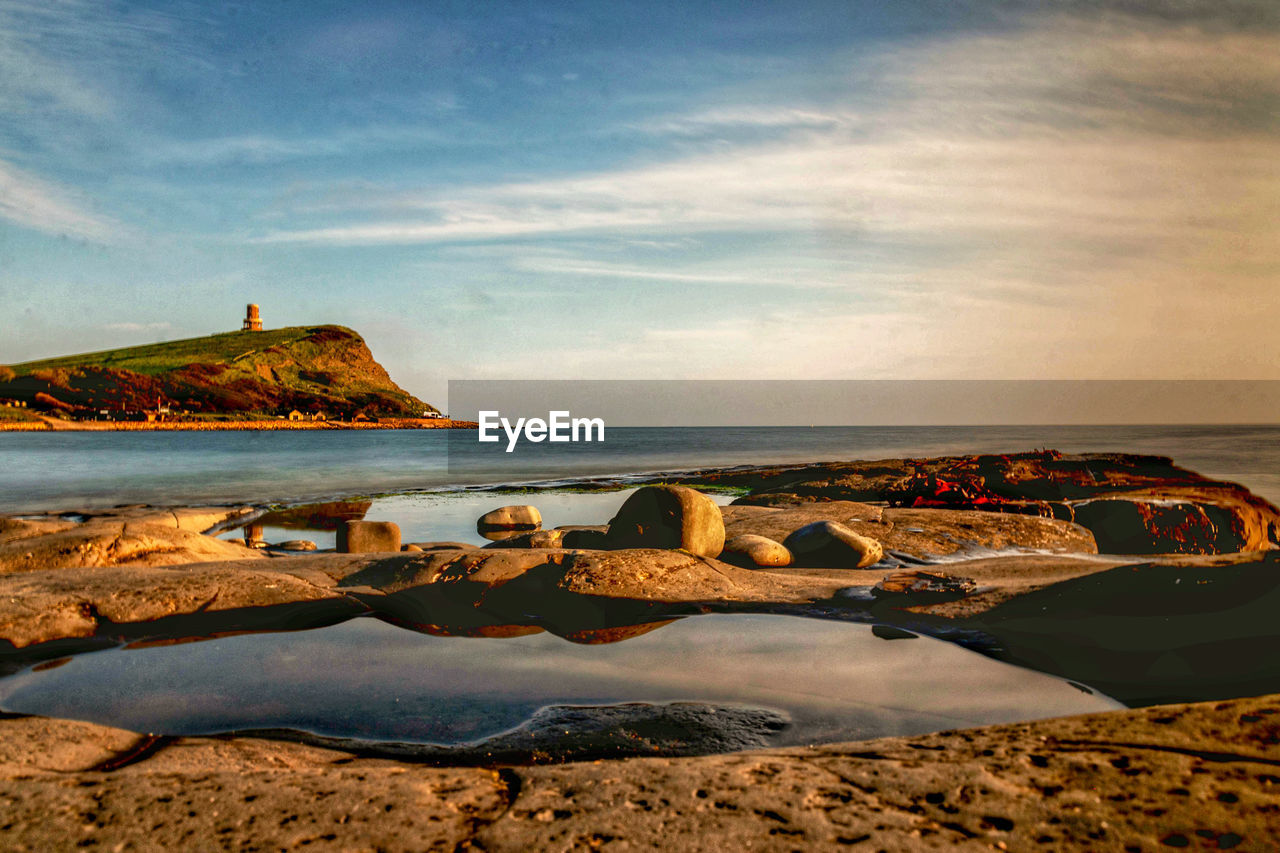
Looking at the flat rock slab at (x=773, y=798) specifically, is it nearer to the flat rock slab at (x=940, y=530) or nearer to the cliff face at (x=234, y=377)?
the flat rock slab at (x=940, y=530)

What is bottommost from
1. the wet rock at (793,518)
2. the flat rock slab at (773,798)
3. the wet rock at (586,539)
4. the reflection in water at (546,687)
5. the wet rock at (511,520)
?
the wet rock at (511,520)

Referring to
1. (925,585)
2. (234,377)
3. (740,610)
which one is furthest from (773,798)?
(234,377)

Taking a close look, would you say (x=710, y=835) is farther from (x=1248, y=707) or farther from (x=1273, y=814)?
(x=1248, y=707)

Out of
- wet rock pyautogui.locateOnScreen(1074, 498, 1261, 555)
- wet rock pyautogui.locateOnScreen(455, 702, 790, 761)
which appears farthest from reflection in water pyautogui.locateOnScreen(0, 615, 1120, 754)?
wet rock pyautogui.locateOnScreen(1074, 498, 1261, 555)

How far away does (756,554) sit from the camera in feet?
27.0

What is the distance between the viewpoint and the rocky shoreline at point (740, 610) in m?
2.19

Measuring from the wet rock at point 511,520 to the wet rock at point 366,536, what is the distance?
3.62 meters

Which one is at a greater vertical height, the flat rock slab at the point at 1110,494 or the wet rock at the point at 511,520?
the flat rock slab at the point at 1110,494

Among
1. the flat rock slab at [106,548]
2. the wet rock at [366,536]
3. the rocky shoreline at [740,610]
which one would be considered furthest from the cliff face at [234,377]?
the rocky shoreline at [740,610]

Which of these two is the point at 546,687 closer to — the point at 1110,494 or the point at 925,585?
the point at 925,585

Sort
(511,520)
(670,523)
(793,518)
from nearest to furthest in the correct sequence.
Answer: (670,523)
(793,518)
(511,520)

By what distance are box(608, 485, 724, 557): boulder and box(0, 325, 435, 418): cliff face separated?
103 metres

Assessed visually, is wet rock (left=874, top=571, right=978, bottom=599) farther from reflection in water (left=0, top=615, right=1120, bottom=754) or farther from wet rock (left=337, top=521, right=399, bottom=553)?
wet rock (left=337, top=521, right=399, bottom=553)

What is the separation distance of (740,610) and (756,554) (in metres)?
2.15
